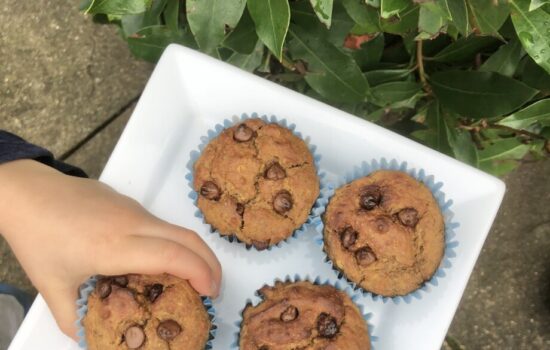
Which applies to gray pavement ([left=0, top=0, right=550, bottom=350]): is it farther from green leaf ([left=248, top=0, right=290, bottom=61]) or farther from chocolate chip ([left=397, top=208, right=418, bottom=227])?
green leaf ([left=248, top=0, right=290, bottom=61])

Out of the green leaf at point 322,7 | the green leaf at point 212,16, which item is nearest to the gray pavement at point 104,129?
the green leaf at point 212,16

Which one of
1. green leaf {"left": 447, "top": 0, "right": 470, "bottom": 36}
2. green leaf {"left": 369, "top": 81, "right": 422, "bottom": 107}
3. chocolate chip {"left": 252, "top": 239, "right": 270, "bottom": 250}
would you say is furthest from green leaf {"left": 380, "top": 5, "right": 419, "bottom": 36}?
chocolate chip {"left": 252, "top": 239, "right": 270, "bottom": 250}

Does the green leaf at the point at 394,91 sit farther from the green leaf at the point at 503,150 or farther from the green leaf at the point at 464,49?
the green leaf at the point at 503,150

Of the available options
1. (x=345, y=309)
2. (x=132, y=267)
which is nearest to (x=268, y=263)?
(x=345, y=309)

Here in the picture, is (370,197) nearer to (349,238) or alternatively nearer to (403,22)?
(349,238)

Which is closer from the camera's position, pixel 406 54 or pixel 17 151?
pixel 17 151

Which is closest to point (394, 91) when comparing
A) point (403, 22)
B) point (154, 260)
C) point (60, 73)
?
point (403, 22)

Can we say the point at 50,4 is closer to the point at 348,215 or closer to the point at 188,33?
the point at 188,33
